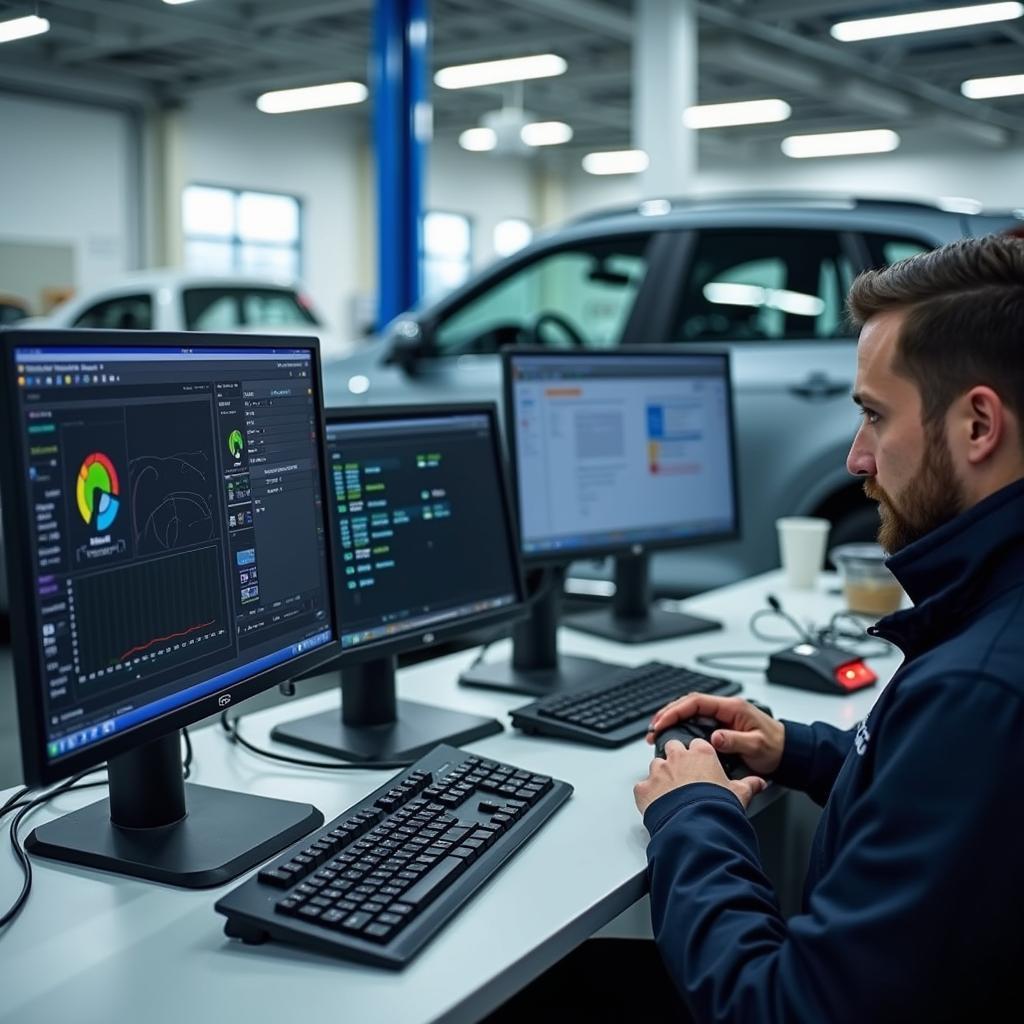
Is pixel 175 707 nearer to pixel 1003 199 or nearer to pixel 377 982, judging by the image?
pixel 377 982

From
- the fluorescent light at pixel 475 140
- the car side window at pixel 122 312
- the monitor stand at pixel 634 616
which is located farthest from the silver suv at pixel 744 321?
the fluorescent light at pixel 475 140

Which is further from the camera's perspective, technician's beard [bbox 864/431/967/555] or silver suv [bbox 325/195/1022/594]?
silver suv [bbox 325/195/1022/594]

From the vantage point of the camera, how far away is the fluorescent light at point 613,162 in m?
16.0

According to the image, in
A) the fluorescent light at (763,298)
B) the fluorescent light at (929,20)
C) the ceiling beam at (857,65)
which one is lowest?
the fluorescent light at (763,298)

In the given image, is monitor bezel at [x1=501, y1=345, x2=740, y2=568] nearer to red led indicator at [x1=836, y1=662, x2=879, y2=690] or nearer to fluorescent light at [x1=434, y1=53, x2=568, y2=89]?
red led indicator at [x1=836, y1=662, x2=879, y2=690]

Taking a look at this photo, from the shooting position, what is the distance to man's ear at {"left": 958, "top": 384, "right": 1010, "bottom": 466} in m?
1.06

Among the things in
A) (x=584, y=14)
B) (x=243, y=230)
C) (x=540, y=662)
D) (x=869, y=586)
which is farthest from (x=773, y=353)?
(x=243, y=230)

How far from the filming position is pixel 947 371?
110 centimetres

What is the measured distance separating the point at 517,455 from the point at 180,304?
5.37 metres

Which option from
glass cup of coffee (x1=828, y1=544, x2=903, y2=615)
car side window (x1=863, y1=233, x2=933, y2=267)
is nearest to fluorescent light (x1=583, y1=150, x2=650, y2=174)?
car side window (x1=863, y1=233, x2=933, y2=267)

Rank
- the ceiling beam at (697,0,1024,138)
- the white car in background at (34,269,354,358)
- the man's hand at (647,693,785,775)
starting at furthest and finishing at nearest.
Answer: the ceiling beam at (697,0,1024,138) → the white car in background at (34,269,354,358) → the man's hand at (647,693,785,775)

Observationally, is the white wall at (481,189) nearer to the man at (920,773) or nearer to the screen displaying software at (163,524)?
the screen displaying software at (163,524)

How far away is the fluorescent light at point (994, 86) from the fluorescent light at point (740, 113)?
1907 mm

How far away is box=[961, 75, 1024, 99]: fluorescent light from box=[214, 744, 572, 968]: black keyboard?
1146cm
